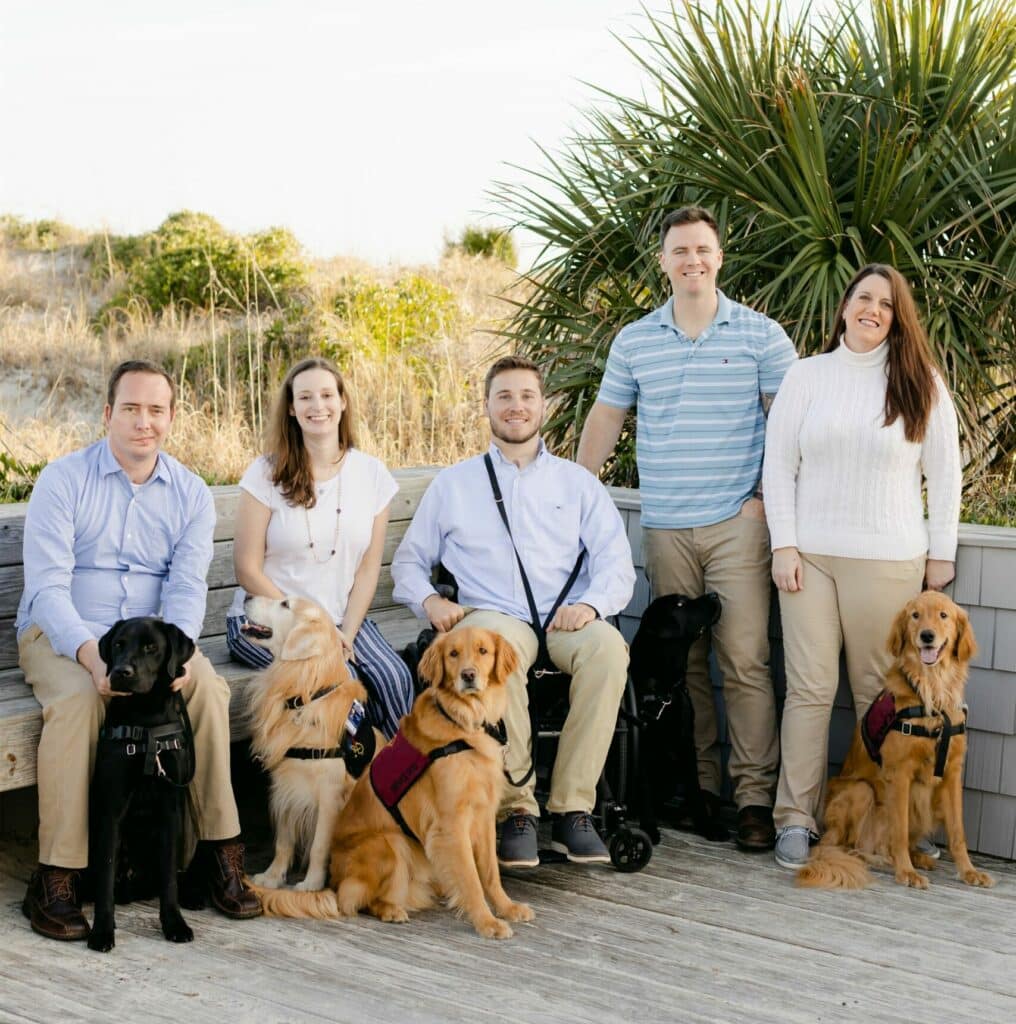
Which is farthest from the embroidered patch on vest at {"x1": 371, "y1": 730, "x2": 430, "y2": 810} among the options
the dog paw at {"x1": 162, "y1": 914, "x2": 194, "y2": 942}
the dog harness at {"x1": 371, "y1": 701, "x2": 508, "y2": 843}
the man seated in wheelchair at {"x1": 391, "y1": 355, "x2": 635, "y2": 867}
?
the dog paw at {"x1": 162, "y1": 914, "x2": 194, "y2": 942}

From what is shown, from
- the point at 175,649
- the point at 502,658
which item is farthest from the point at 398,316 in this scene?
Answer: the point at 175,649

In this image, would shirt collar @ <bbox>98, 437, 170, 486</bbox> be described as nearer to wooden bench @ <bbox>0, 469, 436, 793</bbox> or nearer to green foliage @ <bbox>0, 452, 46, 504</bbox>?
wooden bench @ <bbox>0, 469, 436, 793</bbox>

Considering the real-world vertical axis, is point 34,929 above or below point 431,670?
below

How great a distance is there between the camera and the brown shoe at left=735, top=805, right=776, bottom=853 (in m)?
4.01

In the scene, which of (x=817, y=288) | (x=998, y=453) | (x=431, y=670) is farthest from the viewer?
(x=998, y=453)

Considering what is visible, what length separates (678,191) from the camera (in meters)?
6.06

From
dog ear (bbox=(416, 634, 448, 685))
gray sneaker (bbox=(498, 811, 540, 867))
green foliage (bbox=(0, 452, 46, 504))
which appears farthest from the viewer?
green foliage (bbox=(0, 452, 46, 504))

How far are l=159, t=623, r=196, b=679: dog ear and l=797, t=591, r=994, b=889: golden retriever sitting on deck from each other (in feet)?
6.15

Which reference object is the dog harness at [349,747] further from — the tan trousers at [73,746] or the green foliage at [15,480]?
the green foliage at [15,480]

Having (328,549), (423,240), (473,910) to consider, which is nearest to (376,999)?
(473,910)

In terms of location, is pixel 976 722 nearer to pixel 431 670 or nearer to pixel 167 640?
pixel 431 670

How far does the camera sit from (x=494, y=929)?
3211 mm

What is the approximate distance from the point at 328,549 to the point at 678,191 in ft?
10.0

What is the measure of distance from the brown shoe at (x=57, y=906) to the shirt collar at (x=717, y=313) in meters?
2.45
